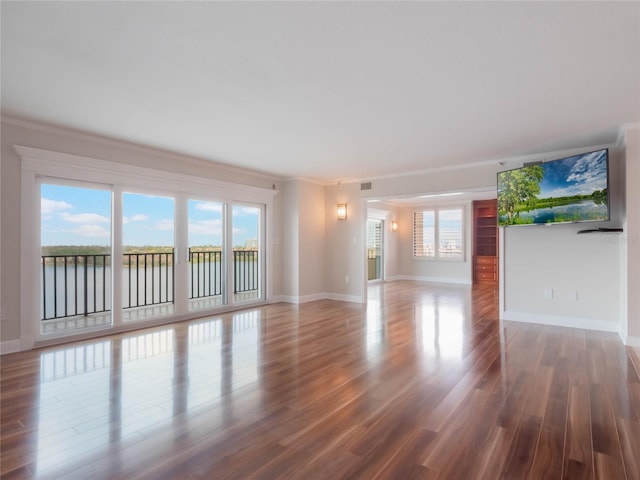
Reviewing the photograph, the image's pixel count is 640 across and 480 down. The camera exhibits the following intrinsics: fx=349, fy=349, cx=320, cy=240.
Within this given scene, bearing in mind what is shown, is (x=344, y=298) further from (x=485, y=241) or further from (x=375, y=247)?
(x=485, y=241)

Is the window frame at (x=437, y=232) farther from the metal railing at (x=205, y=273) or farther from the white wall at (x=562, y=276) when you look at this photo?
the metal railing at (x=205, y=273)

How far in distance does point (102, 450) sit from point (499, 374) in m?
3.04

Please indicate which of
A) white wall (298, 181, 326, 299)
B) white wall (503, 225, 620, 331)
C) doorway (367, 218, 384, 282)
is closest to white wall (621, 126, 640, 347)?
white wall (503, 225, 620, 331)

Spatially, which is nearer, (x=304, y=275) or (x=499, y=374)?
(x=499, y=374)

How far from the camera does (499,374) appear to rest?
10.2 ft

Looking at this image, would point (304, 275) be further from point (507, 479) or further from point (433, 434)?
point (507, 479)

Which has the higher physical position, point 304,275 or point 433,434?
point 304,275

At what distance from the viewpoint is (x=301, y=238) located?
6898 mm

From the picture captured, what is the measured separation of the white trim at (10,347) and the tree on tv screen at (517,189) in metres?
6.29

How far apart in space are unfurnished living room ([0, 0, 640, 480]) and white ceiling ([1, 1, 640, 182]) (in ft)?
0.07

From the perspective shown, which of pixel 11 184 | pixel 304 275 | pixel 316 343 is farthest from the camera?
pixel 304 275

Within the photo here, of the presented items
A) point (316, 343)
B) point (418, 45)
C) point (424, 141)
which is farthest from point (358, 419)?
point (424, 141)

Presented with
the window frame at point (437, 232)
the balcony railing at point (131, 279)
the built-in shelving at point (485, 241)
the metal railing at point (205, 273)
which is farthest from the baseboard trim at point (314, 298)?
the built-in shelving at point (485, 241)

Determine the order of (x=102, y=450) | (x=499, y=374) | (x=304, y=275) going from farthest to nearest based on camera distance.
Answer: (x=304, y=275) → (x=499, y=374) → (x=102, y=450)
